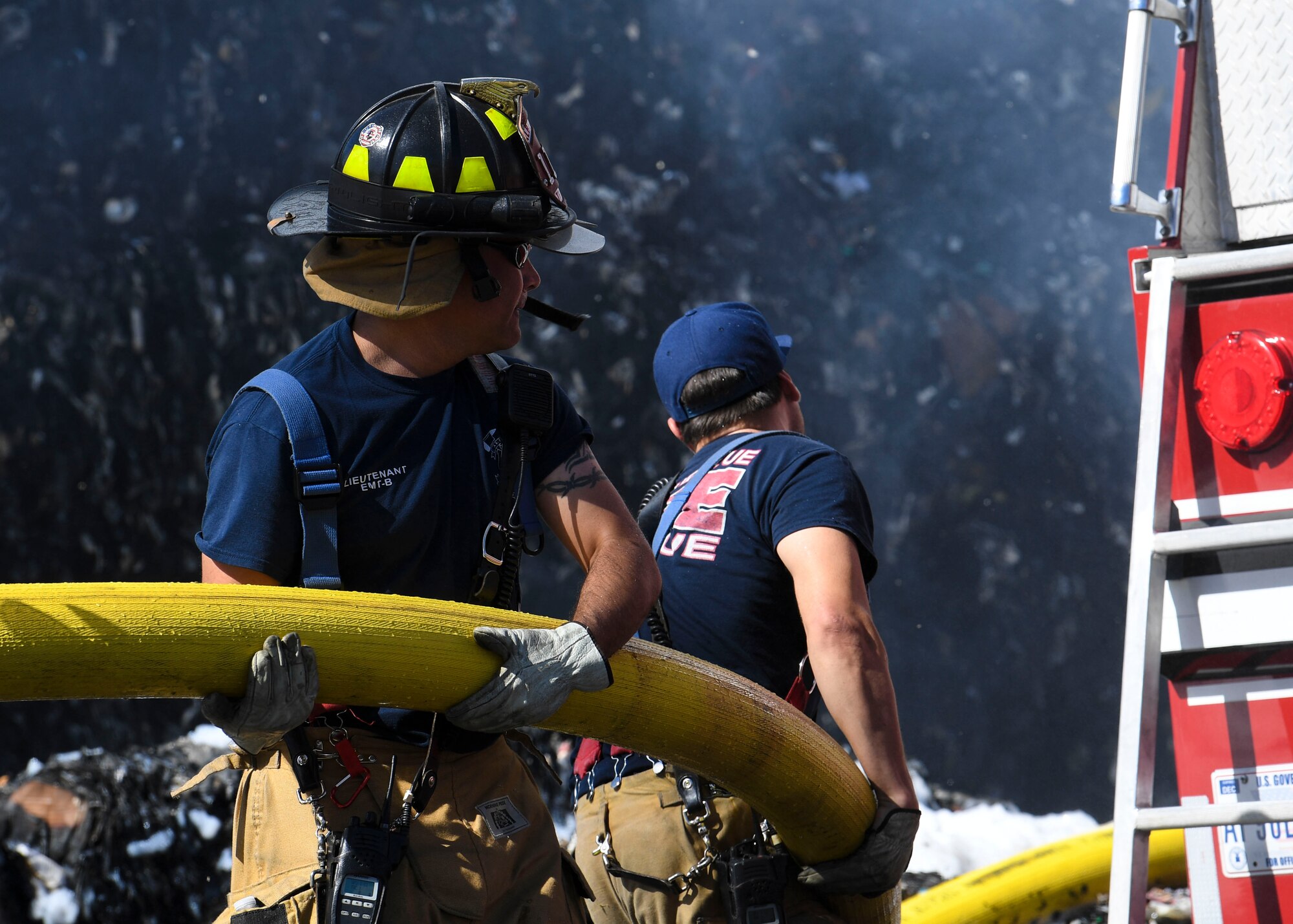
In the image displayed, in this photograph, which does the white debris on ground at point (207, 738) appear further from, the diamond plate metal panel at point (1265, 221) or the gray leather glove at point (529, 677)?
the diamond plate metal panel at point (1265, 221)

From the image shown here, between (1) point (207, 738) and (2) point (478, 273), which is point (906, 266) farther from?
(2) point (478, 273)

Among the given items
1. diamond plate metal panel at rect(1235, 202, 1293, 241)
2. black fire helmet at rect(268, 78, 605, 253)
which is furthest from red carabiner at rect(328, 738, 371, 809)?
diamond plate metal panel at rect(1235, 202, 1293, 241)

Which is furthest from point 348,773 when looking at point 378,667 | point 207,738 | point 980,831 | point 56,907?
point 980,831

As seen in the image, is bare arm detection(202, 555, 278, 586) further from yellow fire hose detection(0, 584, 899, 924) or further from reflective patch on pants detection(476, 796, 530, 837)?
reflective patch on pants detection(476, 796, 530, 837)

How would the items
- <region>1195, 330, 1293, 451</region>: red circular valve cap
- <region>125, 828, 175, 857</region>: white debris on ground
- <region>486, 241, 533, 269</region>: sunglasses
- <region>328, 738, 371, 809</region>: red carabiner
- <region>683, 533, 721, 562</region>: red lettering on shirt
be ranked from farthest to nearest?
<region>125, 828, 175, 857</region>: white debris on ground → <region>683, 533, 721, 562</region>: red lettering on shirt → <region>1195, 330, 1293, 451</region>: red circular valve cap → <region>486, 241, 533, 269</region>: sunglasses → <region>328, 738, 371, 809</region>: red carabiner

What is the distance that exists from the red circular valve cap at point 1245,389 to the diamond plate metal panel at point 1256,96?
1.18 ft

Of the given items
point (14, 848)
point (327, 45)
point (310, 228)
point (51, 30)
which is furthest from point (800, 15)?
point (14, 848)

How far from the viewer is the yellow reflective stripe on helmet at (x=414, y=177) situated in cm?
200

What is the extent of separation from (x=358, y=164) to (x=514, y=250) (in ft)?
0.94

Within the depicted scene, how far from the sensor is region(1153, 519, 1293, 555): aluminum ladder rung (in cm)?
208

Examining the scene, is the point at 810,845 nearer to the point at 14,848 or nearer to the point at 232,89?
the point at 14,848

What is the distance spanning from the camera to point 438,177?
2.01 metres

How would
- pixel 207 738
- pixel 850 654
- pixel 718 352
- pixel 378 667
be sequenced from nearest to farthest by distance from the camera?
1. pixel 378 667
2. pixel 850 654
3. pixel 718 352
4. pixel 207 738

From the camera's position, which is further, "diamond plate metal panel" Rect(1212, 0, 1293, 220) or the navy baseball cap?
the navy baseball cap
